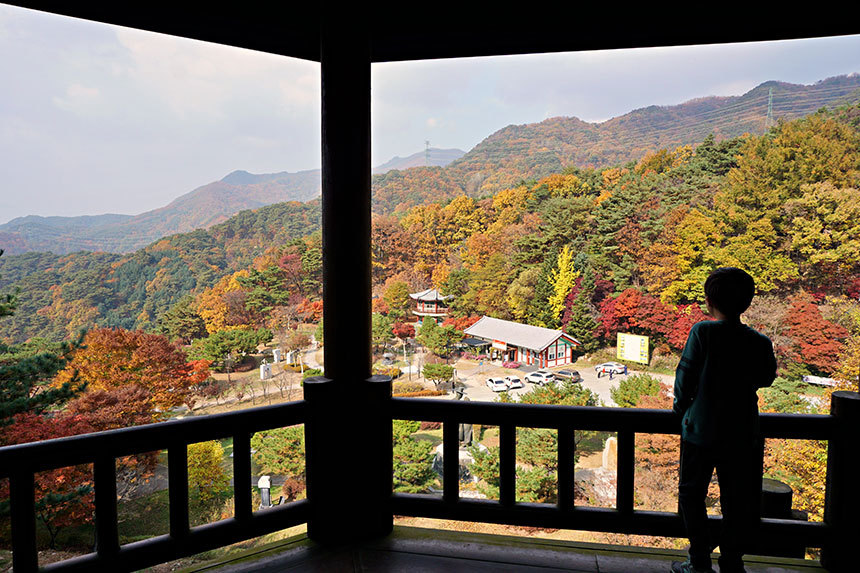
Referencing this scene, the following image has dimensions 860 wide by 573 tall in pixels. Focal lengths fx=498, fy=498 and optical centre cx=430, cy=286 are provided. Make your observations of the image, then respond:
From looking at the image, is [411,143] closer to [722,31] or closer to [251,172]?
[251,172]

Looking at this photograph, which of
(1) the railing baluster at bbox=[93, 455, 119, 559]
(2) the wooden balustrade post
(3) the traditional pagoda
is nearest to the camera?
(1) the railing baluster at bbox=[93, 455, 119, 559]

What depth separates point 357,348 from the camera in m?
2.10

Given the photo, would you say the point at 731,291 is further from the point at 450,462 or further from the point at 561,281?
the point at 561,281

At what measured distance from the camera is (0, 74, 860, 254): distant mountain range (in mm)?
18484

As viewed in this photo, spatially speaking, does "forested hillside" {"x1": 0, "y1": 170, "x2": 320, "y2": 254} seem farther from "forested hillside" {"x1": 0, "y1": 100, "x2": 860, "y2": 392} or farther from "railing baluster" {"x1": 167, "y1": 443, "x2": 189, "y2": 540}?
"railing baluster" {"x1": 167, "y1": 443, "x2": 189, "y2": 540}

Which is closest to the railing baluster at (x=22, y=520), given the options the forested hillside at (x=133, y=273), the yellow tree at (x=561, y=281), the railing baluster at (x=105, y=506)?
the railing baluster at (x=105, y=506)

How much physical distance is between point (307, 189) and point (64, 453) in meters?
22.6

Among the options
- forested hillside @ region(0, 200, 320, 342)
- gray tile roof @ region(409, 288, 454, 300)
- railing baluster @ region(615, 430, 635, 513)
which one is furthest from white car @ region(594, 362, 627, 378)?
railing baluster @ region(615, 430, 635, 513)

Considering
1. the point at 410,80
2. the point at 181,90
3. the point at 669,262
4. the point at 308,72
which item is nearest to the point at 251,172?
the point at 181,90

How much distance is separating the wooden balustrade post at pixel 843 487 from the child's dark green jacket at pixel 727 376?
0.51 m

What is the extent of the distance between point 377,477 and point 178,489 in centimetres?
76

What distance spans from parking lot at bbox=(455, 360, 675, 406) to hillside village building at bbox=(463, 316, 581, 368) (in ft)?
1.64

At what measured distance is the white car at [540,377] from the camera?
18.4m

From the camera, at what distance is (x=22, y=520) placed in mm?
1573
